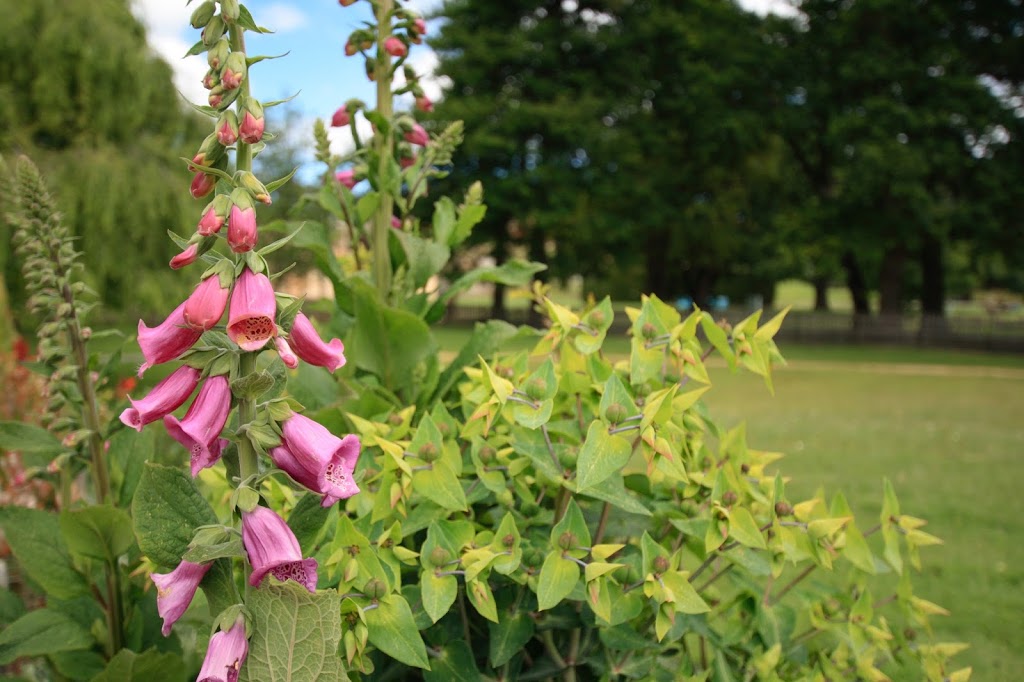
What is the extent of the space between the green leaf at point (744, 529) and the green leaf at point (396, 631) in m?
0.65

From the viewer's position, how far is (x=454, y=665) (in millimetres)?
1573

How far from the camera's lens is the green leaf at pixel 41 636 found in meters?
1.67

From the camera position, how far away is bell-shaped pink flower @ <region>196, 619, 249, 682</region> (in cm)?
110

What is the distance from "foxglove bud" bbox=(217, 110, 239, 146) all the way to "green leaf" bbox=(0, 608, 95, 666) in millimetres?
1206

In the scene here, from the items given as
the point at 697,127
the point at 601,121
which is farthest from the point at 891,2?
the point at 601,121

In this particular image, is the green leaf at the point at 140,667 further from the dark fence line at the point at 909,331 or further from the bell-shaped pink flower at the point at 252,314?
the dark fence line at the point at 909,331

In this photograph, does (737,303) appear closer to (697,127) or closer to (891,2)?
(697,127)

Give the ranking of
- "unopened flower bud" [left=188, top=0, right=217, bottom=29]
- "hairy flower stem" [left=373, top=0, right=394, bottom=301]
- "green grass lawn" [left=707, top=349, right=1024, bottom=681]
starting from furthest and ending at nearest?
1. "green grass lawn" [left=707, top=349, right=1024, bottom=681]
2. "hairy flower stem" [left=373, top=0, right=394, bottom=301]
3. "unopened flower bud" [left=188, top=0, right=217, bottom=29]

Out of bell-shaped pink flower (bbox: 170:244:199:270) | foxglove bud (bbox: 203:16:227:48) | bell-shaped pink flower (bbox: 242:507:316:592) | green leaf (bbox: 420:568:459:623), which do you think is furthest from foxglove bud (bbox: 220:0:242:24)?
green leaf (bbox: 420:568:459:623)

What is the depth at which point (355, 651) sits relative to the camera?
4.64ft

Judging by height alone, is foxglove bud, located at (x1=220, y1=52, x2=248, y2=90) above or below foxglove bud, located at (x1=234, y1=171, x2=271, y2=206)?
above

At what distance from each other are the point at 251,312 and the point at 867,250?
27.8 meters

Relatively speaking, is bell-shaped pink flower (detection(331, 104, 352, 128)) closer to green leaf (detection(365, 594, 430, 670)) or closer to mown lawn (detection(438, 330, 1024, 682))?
green leaf (detection(365, 594, 430, 670))

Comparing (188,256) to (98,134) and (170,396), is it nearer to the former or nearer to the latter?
(170,396)
